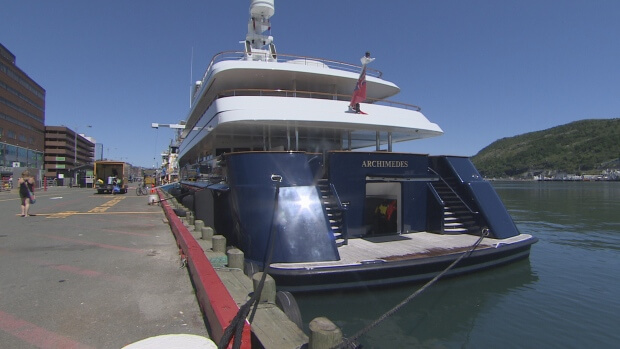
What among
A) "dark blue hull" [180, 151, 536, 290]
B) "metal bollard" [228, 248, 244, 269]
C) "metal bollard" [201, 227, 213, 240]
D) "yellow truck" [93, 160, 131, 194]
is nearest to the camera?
"metal bollard" [228, 248, 244, 269]

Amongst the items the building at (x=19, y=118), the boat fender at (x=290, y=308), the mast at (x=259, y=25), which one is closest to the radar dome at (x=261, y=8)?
the mast at (x=259, y=25)

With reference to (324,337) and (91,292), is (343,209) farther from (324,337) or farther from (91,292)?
(324,337)

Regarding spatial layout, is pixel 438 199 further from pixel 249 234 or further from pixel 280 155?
pixel 249 234

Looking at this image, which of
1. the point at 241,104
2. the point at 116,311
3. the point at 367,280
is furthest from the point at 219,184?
the point at 116,311

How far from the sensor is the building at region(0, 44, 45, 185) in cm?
6319

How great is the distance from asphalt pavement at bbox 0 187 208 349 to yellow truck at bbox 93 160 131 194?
24.0 metres

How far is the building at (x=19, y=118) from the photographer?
63.2 metres

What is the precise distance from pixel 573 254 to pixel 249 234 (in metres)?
9.54

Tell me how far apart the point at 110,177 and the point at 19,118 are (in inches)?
2221

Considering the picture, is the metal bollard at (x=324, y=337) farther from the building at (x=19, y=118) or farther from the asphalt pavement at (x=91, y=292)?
the building at (x=19, y=118)

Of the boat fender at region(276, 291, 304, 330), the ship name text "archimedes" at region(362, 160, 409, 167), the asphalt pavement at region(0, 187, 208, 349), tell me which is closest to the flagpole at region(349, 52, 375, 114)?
the ship name text "archimedes" at region(362, 160, 409, 167)

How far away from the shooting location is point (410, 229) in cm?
934

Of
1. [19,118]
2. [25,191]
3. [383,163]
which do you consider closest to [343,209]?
[383,163]

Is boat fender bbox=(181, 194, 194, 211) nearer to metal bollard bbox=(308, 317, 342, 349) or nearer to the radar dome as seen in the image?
the radar dome
